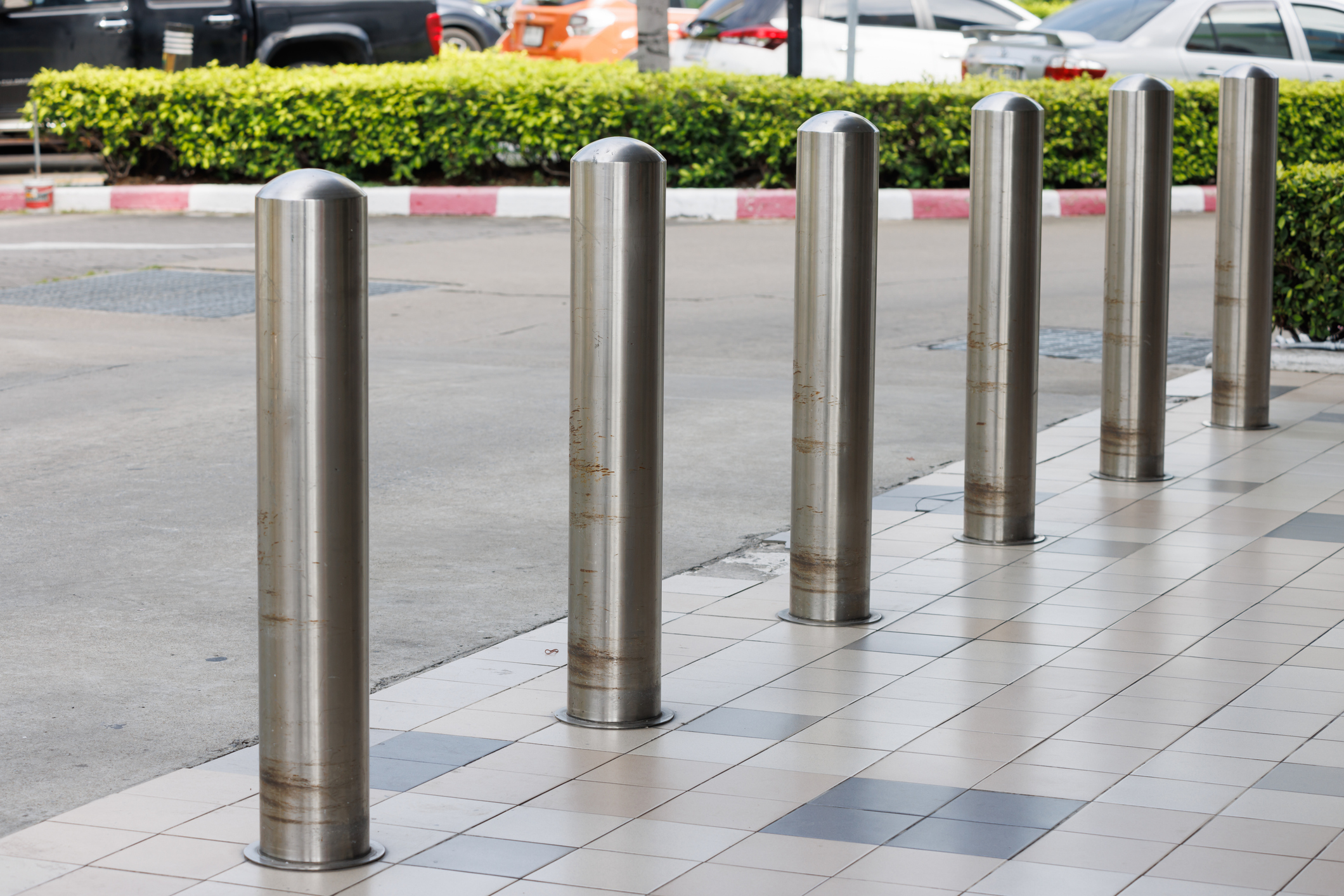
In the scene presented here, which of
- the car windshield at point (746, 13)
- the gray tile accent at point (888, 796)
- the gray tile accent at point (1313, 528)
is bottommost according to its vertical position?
the gray tile accent at point (888, 796)

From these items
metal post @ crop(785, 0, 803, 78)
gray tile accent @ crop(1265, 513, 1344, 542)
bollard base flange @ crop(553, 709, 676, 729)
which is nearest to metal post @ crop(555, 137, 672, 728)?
bollard base flange @ crop(553, 709, 676, 729)

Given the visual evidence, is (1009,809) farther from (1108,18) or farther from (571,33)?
(571,33)

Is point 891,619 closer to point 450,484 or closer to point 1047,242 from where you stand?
point 450,484

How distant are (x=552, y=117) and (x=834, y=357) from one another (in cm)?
1075

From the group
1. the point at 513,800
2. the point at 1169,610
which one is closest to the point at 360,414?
the point at 513,800

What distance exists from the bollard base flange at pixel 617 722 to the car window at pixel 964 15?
15382 mm

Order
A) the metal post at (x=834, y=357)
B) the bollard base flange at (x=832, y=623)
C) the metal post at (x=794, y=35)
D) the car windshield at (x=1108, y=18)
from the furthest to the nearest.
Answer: the car windshield at (x=1108, y=18), the metal post at (x=794, y=35), the bollard base flange at (x=832, y=623), the metal post at (x=834, y=357)

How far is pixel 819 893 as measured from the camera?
126 inches

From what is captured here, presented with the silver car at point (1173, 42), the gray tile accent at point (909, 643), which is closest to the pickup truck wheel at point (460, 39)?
the silver car at point (1173, 42)

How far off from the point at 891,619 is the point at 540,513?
4.95 ft

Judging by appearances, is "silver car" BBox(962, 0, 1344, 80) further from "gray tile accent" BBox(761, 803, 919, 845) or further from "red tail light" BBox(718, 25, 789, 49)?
"gray tile accent" BBox(761, 803, 919, 845)

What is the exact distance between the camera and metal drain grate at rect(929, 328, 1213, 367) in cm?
915

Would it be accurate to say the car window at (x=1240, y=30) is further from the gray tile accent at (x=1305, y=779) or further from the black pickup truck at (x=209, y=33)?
the gray tile accent at (x=1305, y=779)

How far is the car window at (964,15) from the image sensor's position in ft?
61.2
